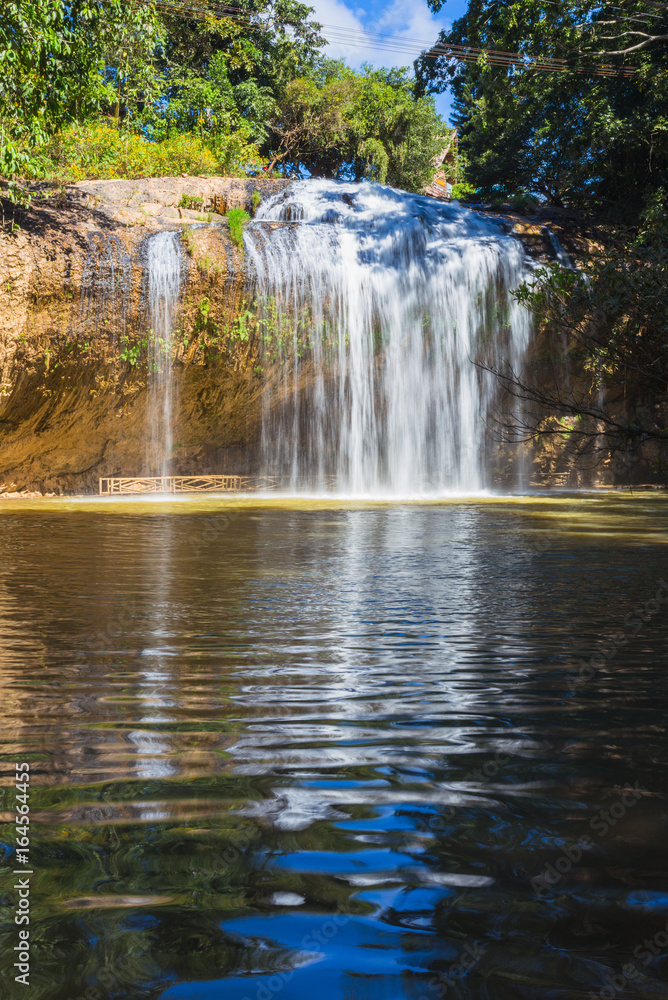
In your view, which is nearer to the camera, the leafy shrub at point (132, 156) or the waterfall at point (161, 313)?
the waterfall at point (161, 313)

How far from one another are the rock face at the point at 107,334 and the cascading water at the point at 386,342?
1289mm

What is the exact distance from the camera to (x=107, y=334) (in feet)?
57.8

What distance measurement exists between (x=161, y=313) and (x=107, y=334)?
4.26ft

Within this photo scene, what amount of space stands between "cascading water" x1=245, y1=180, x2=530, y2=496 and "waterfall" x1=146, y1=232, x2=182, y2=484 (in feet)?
8.30

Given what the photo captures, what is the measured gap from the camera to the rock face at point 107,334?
1658 centimetres

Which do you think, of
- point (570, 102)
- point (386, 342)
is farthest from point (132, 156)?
point (570, 102)

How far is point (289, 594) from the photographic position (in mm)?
5180

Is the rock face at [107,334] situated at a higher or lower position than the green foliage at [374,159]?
lower

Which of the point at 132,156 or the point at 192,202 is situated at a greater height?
the point at 132,156

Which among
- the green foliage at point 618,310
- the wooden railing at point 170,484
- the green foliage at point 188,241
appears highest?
the green foliage at point 188,241

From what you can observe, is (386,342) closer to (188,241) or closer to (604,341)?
(188,241)
